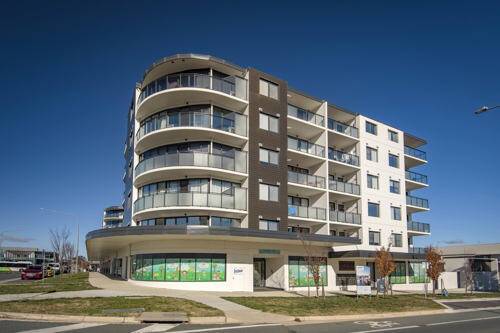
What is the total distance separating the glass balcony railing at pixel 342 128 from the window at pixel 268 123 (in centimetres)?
799

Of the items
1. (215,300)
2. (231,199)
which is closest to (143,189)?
(231,199)

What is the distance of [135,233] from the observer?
31109mm

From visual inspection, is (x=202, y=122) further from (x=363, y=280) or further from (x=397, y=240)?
(x=397, y=240)

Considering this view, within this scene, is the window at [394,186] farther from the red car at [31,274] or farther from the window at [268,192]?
the red car at [31,274]

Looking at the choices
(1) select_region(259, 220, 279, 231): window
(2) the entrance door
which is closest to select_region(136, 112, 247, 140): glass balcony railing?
(1) select_region(259, 220, 279, 231): window

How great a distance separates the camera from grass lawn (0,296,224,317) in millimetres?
18781

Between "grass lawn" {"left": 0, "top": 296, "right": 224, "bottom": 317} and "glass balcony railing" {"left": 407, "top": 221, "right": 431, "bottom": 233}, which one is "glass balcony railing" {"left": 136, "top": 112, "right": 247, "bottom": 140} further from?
"glass balcony railing" {"left": 407, "top": 221, "right": 431, "bottom": 233}

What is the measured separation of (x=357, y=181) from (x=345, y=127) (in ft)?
18.3

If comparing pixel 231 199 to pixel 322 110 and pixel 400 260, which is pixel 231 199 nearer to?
pixel 322 110

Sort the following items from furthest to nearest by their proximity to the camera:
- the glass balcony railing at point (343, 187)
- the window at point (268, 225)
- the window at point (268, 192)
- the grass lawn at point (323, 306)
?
1. the glass balcony railing at point (343, 187)
2. the window at point (268, 192)
3. the window at point (268, 225)
4. the grass lawn at point (323, 306)

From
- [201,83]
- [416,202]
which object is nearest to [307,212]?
[201,83]

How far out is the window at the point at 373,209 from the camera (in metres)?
47.6

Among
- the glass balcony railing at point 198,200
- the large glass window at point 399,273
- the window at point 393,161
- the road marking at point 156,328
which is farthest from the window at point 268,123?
the road marking at point 156,328

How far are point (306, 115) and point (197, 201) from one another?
15.2 metres
